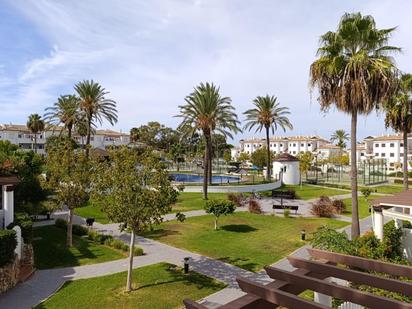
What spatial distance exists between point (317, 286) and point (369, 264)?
97 cm

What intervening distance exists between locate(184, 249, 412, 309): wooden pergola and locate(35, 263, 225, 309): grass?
10.4 m

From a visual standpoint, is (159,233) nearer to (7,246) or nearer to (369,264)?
(7,246)

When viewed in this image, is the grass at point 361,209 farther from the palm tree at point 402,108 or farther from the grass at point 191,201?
the grass at point 191,201

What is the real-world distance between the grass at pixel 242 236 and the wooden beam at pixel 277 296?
48.2ft

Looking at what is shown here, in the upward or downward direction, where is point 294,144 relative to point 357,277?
upward

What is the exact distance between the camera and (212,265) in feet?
56.5

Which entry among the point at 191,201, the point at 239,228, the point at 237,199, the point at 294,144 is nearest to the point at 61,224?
the point at 239,228

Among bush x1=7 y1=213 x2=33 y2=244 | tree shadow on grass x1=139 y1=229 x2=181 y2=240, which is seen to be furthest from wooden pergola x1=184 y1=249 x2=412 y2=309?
tree shadow on grass x1=139 y1=229 x2=181 y2=240

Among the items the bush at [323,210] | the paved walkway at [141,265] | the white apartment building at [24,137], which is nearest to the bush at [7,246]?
the paved walkway at [141,265]

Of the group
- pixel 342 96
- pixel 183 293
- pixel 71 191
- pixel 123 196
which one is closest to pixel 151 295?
pixel 183 293

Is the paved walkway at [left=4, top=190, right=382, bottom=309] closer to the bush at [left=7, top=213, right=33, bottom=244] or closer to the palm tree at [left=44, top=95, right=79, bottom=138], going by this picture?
the bush at [left=7, top=213, right=33, bottom=244]

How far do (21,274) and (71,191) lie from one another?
5.37 m

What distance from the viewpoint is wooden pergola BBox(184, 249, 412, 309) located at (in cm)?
253

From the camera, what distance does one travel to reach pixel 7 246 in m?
14.1
